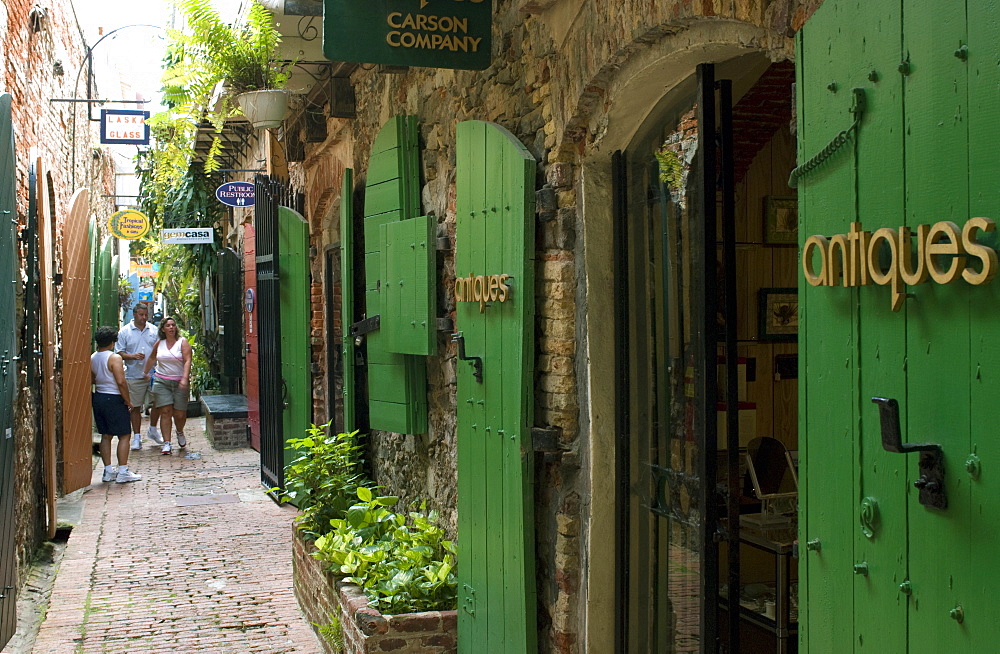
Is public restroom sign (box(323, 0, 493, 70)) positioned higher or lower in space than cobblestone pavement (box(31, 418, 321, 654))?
higher

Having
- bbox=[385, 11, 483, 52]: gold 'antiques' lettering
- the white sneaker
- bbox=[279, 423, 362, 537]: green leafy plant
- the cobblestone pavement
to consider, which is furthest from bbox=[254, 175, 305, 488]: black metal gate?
bbox=[385, 11, 483, 52]: gold 'antiques' lettering

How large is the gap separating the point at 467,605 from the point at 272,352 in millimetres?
4431

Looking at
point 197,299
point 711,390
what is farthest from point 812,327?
point 197,299

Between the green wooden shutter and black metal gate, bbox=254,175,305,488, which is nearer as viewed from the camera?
the green wooden shutter

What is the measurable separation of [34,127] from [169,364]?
3997 millimetres

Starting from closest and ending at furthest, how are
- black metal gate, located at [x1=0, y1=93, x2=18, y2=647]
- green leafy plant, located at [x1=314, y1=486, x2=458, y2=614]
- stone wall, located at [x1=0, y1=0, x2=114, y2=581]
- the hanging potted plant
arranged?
green leafy plant, located at [x1=314, y1=486, x2=458, y2=614] < black metal gate, located at [x1=0, y1=93, x2=18, y2=647] < the hanging potted plant < stone wall, located at [x1=0, y1=0, x2=114, y2=581]

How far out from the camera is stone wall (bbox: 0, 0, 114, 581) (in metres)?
6.75

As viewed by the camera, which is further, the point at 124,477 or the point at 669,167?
the point at 124,477

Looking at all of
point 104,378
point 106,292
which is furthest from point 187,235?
point 104,378

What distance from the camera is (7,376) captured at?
16.3ft

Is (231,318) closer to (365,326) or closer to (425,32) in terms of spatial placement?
(365,326)

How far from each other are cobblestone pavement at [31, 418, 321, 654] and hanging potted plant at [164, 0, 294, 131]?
3.01 metres

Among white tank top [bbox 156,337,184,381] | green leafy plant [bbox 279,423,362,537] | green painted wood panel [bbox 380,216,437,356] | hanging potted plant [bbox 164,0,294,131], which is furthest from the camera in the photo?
white tank top [bbox 156,337,184,381]

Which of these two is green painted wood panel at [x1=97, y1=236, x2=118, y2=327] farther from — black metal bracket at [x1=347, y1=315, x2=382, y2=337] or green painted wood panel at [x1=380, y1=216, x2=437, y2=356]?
green painted wood panel at [x1=380, y1=216, x2=437, y2=356]
